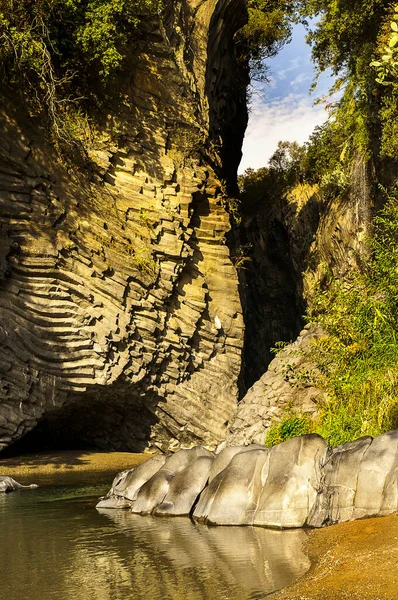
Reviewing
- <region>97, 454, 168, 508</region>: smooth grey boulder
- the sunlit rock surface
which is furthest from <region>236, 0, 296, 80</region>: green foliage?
<region>97, 454, 168, 508</region>: smooth grey boulder

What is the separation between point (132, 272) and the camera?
66.3ft

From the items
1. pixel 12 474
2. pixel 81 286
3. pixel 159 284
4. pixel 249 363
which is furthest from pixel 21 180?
pixel 249 363

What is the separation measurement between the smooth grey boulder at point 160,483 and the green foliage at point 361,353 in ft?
7.52

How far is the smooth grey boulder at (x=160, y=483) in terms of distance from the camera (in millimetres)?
10687

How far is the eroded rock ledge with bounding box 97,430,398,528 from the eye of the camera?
8266 millimetres

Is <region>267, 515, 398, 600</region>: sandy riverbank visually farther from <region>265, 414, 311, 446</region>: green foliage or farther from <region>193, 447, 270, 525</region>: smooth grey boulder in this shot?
<region>265, 414, 311, 446</region>: green foliage

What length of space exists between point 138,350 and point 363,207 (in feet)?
27.8

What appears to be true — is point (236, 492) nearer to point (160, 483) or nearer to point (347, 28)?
point (160, 483)

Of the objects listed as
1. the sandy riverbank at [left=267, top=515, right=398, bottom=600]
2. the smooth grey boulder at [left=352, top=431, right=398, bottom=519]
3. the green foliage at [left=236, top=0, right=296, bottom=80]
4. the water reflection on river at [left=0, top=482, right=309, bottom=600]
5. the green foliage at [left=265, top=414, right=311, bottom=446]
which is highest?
the green foliage at [left=236, top=0, right=296, bottom=80]

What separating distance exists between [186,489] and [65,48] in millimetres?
14236

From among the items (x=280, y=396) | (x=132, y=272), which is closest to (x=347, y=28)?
(x=132, y=272)

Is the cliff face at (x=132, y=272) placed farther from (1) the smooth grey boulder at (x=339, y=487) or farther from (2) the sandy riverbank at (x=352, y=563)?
(2) the sandy riverbank at (x=352, y=563)

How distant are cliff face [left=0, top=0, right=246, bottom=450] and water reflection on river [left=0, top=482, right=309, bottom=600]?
8.31 meters

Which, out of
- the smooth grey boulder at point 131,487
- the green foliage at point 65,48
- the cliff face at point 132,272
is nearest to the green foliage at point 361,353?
the smooth grey boulder at point 131,487
